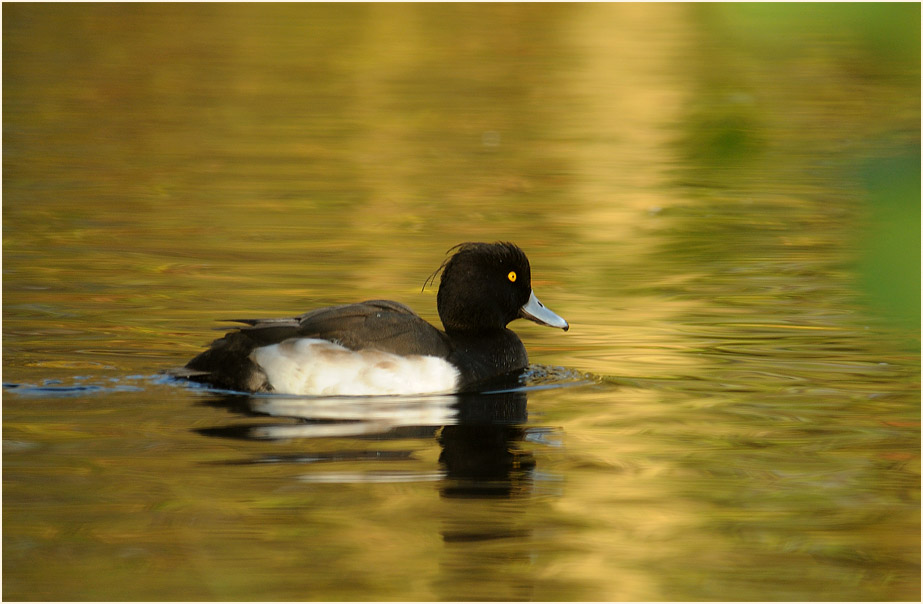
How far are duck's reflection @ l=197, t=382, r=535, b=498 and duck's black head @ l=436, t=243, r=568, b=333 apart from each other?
553 millimetres

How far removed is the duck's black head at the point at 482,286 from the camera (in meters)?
8.03

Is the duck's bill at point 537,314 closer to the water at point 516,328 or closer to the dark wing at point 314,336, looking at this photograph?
the water at point 516,328

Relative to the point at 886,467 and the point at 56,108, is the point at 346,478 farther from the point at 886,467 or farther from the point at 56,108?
the point at 56,108

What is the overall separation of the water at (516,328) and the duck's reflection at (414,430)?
0.03 metres

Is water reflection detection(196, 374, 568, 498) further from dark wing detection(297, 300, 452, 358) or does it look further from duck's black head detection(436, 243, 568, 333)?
duck's black head detection(436, 243, 568, 333)

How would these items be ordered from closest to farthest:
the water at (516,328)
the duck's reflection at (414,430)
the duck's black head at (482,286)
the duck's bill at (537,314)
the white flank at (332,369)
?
the water at (516,328) < the duck's reflection at (414,430) < the white flank at (332,369) < the duck's black head at (482,286) < the duck's bill at (537,314)

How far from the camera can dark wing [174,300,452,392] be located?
7.32m

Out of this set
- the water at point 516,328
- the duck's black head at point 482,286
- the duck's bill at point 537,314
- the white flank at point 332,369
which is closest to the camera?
the water at point 516,328

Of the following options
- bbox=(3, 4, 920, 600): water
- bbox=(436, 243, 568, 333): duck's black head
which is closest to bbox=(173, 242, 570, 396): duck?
bbox=(3, 4, 920, 600): water

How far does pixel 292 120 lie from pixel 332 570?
14.2 meters

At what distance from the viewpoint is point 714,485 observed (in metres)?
5.86

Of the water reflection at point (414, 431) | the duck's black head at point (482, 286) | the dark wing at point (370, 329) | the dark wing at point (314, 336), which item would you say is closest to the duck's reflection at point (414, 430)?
the water reflection at point (414, 431)

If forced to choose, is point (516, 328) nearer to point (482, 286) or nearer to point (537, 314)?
point (537, 314)

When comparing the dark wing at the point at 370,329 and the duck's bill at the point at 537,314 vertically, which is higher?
the dark wing at the point at 370,329
